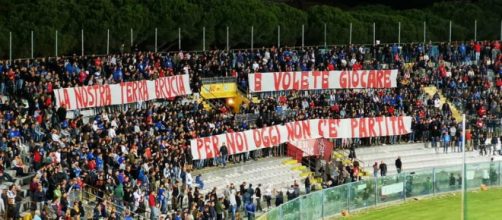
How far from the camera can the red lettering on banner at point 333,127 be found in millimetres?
55916

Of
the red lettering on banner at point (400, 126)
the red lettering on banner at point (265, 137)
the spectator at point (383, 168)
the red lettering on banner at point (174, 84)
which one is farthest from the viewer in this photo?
the red lettering on banner at point (400, 126)

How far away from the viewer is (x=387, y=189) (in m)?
47.1

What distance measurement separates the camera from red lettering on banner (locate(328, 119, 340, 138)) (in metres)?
55.9

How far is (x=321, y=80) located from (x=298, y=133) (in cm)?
798

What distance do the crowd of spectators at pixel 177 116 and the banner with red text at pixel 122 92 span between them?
1.55ft

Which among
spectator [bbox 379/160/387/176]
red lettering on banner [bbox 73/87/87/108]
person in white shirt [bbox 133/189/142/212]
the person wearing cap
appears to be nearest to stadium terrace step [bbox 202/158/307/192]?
the person wearing cap

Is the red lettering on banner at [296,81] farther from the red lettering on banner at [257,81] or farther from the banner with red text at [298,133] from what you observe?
the banner with red text at [298,133]

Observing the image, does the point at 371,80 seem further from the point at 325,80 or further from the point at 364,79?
the point at 325,80

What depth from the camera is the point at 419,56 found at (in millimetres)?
67312

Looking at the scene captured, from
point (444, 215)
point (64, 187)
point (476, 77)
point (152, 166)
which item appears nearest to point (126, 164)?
point (152, 166)

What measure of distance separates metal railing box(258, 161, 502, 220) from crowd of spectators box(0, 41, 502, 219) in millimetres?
2287

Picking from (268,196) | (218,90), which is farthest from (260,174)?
(218,90)

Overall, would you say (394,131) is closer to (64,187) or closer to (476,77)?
(476,77)

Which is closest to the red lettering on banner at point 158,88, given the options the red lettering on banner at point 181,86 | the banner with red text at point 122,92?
the banner with red text at point 122,92
